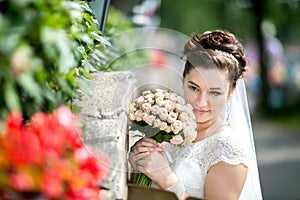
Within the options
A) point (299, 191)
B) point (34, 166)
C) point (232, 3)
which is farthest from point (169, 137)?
point (232, 3)

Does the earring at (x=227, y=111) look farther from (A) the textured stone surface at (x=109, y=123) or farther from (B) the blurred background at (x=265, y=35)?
(B) the blurred background at (x=265, y=35)

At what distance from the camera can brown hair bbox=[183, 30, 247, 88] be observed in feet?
9.80

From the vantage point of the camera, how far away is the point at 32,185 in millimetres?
1756

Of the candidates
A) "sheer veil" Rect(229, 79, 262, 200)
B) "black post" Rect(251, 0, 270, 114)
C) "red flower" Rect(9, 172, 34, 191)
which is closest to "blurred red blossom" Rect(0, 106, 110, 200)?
"red flower" Rect(9, 172, 34, 191)

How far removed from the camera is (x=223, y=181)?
9.48ft

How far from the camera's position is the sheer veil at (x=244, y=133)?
3.29 meters

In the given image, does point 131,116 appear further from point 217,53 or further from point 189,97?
point 217,53

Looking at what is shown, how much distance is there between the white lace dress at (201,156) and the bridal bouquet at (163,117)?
0.10m

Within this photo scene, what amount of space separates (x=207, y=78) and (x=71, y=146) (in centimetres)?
114

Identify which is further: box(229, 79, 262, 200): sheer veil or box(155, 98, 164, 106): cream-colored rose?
box(229, 79, 262, 200): sheer veil

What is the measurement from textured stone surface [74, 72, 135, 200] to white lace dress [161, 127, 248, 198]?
0.23 m

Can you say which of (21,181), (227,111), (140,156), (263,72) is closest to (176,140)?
(140,156)

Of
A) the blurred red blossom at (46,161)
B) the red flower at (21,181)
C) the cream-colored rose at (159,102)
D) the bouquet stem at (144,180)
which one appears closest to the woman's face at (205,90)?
the cream-colored rose at (159,102)

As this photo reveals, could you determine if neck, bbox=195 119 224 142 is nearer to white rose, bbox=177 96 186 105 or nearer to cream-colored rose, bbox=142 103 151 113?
white rose, bbox=177 96 186 105
